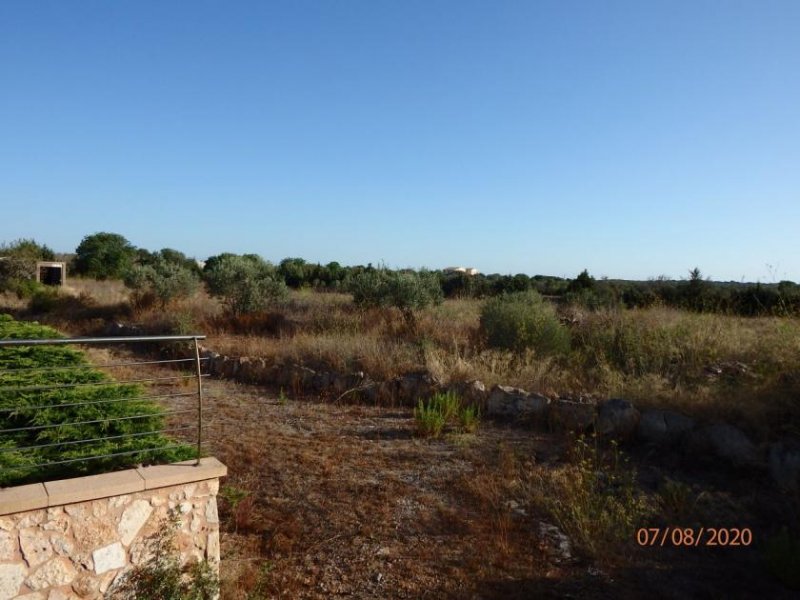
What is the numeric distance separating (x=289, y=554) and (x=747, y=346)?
6856 millimetres

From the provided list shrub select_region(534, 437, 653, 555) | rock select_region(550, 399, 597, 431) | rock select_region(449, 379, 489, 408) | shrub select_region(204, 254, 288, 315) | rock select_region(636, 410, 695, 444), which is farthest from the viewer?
shrub select_region(204, 254, 288, 315)

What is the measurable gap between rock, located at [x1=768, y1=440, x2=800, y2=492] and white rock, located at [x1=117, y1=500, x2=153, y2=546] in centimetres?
503

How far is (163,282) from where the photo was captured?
15984 mm

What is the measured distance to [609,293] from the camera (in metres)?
15.9

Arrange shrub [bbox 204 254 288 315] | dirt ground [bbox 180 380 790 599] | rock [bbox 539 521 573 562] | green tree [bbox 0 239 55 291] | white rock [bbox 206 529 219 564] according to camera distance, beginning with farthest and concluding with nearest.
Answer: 1. green tree [bbox 0 239 55 291]
2. shrub [bbox 204 254 288 315]
3. rock [bbox 539 521 573 562]
4. dirt ground [bbox 180 380 790 599]
5. white rock [bbox 206 529 219 564]

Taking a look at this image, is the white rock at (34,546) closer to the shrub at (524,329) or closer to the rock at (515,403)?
the rock at (515,403)

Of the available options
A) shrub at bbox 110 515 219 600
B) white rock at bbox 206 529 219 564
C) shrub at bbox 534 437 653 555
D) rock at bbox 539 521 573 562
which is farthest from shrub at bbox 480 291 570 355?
shrub at bbox 110 515 219 600

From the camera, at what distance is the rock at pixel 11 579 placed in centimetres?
279

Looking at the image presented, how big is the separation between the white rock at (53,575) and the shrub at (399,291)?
31.2 feet

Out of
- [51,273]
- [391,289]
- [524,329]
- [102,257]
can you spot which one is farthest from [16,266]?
[524,329]

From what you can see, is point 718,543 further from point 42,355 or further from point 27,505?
point 42,355

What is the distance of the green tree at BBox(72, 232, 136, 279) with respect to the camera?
32312 millimetres

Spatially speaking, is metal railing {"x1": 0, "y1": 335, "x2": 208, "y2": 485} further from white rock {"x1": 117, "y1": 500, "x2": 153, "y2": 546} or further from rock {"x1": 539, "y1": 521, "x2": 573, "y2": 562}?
rock {"x1": 539, "y1": 521, "x2": 573, "y2": 562}
